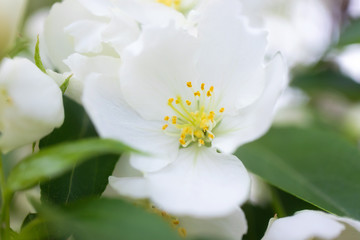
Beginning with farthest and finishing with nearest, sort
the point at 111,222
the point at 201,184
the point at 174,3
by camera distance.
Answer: the point at 174,3 < the point at 201,184 < the point at 111,222

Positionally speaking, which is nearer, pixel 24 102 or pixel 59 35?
pixel 24 102

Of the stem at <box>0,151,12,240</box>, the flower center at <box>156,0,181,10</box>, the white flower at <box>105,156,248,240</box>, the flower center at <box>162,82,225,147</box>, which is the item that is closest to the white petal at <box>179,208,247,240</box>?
the white flower at <box>105,156,248,240</box>

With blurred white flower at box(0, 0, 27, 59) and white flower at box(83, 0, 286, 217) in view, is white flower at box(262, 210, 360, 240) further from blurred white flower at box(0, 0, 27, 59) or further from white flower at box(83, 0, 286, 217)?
blurred white flower at box(0, 0, 27, 59)

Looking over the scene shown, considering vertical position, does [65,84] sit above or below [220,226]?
above

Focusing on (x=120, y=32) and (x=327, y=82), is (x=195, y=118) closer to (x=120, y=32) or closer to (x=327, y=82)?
(x=120, y=32)

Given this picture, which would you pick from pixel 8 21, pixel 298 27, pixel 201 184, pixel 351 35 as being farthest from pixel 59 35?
pixel 298 27

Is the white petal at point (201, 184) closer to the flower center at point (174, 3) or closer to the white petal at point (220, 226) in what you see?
the white petal at point (220, 226)

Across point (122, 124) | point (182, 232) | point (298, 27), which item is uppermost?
point (122, 124)

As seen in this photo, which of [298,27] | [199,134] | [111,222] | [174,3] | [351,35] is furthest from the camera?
[298,27]
